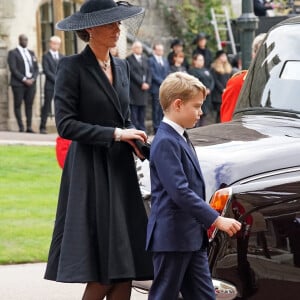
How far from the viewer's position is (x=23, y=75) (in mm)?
23562

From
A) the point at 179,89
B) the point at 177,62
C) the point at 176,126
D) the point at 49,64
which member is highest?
the point at 179,89

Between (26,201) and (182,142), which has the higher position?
(182,142)

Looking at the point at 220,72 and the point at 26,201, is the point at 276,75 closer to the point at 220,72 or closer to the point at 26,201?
the point at 26,201

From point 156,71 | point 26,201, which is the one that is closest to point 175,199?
point 26,201

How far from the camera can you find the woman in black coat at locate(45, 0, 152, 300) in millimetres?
6367

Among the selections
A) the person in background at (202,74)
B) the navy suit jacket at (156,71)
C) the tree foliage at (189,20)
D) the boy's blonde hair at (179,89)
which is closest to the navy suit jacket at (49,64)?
the navy suit jacket at (156,71)

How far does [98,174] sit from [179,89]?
2.48 feet

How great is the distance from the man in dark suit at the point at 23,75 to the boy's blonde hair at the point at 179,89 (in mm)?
17508

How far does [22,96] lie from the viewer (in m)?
23.8

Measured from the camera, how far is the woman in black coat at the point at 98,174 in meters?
6.37

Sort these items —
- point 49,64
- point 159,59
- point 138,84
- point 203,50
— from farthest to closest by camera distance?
point 203,50, point 159,59, point 49,64, point 138,84

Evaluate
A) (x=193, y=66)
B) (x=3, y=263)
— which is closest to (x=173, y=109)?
(x=3, y=263)

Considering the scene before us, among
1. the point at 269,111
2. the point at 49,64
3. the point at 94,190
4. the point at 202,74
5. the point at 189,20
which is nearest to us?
the point at 94,190

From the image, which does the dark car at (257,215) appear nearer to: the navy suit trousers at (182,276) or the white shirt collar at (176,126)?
the navy suit trousers at (182,276)
